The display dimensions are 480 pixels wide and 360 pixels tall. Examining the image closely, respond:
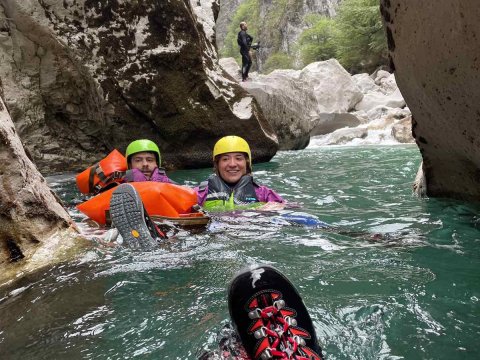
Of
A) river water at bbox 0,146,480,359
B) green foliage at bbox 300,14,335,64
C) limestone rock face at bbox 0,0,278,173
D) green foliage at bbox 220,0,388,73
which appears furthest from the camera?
green foliage at bbox 300,14,335,64

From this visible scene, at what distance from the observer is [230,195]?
4.84 meters

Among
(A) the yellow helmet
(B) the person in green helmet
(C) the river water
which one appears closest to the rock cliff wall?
(B) the person in green helmet

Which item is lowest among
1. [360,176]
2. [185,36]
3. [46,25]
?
[360,176]

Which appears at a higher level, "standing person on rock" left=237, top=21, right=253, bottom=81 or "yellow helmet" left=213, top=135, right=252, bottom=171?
"standing person on rock" left=237, top=21, right=253, bottom=81

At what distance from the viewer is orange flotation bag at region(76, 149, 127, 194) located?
542 centimetres

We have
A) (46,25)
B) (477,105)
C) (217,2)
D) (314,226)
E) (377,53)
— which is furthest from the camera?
(377,53)

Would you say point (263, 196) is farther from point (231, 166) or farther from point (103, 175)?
point (103, 175)

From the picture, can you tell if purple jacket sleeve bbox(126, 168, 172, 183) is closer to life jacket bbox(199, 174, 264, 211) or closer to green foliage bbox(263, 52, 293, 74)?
life jacket bbox(199, 174, 264, 211)

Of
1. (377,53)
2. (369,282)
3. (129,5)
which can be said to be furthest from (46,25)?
(377,53)

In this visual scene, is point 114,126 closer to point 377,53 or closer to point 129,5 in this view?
point 129,5

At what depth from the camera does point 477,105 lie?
3.14m

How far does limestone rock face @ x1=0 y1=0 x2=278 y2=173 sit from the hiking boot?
6076 mm

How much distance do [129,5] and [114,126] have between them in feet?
8.29

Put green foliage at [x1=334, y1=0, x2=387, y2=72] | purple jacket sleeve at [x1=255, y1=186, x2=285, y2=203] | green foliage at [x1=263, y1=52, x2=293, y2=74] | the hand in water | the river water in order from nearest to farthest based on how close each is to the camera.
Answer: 1. the river water
2. the hand in water
3. purple jacket sleeve at [x1=255, y1=186, x2=285, y2=203]
4. green foliage at [x1=334, y1=0, x2=387, y2=72]
5. green foliage at [x1=263, y1=52, x2=293, y2=74]
